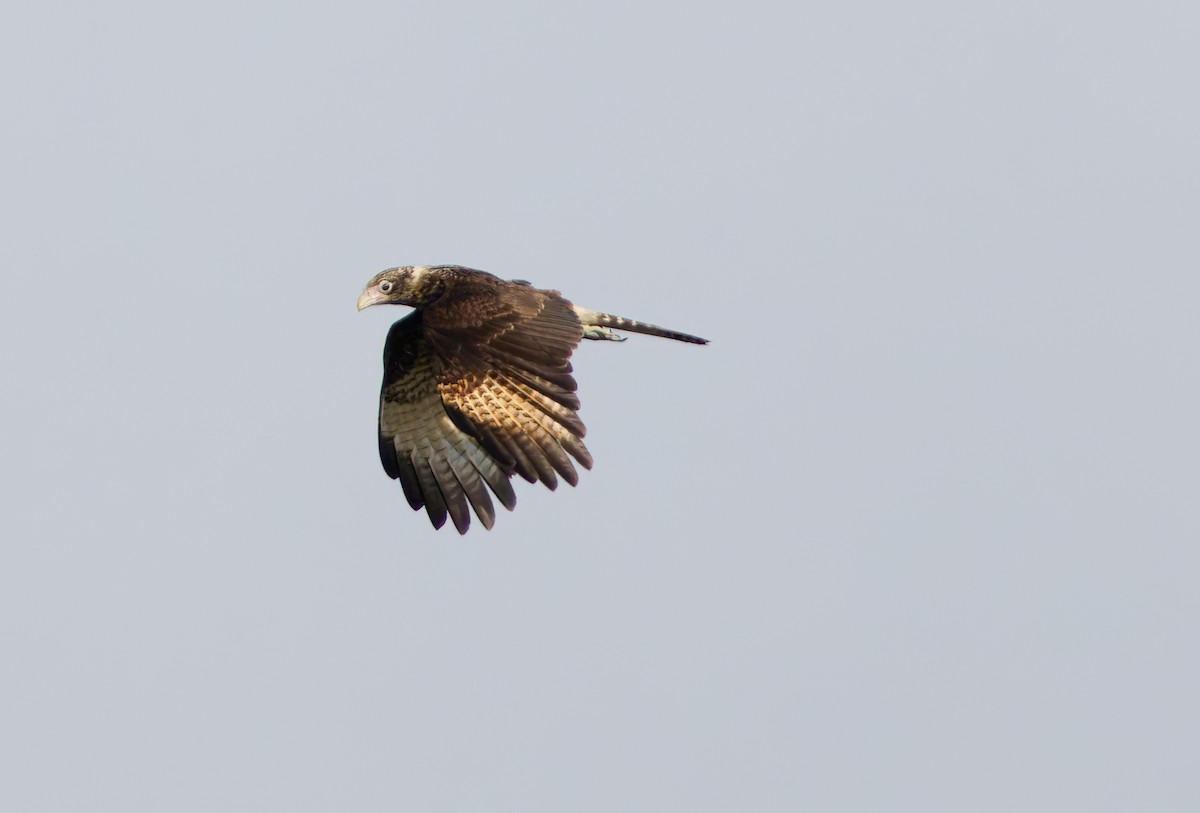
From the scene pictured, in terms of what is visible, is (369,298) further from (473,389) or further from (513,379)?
(513,379)

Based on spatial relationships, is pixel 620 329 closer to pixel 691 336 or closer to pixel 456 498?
pixel 691 336

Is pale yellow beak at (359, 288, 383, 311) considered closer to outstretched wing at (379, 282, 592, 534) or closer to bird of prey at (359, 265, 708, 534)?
bird of prey at (359, 265, 708, 534)

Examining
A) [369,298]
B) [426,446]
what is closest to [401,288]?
[369,298]

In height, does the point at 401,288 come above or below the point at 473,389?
above

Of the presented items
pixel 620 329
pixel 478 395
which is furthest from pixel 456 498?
pixel 620 329

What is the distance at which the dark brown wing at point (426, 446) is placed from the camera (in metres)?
16.2

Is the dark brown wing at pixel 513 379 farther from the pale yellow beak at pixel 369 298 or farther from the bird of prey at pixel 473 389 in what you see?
the pale yellow beak at pixel 369 298

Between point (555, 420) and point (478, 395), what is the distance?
→ 2.06 feet

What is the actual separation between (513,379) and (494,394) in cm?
20

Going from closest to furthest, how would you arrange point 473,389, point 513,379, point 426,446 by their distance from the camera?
point 513,379, point 473,389, point 426,446

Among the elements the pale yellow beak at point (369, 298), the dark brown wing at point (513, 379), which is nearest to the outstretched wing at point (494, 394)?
the dark brown wing at point (513, 379)

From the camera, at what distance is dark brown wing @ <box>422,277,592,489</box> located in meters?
15.5

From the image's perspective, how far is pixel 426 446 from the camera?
16.6 m


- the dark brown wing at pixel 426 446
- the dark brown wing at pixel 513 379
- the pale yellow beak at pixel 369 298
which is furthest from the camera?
the pale yellow beak at pixel 369 298
